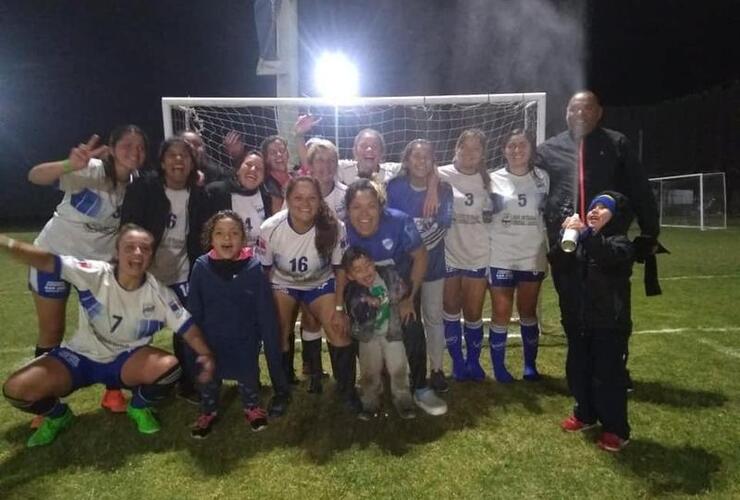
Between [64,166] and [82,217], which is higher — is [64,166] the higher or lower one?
the higher one

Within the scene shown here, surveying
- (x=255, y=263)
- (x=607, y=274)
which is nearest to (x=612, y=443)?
(x=607, y=274)

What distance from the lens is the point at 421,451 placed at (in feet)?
9.32

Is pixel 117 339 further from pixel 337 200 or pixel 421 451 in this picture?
pixel 421 451

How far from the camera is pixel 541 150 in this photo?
3.52 meters

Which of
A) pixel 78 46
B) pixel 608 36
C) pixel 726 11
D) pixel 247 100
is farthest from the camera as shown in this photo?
pixel 78 46

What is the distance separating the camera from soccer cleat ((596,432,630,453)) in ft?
9.15

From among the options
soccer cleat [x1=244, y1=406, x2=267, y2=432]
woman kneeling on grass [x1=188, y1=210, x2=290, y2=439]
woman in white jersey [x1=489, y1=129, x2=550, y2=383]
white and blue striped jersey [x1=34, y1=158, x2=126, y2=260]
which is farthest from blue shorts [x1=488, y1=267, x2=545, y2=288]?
white and blue striped jersey [x1=34, y1=158, x2=126, y2=260]

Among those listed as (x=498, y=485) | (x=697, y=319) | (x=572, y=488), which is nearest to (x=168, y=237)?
(x=498, y=485)

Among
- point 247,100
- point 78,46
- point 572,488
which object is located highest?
point 78,46

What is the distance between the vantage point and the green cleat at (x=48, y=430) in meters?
2.98

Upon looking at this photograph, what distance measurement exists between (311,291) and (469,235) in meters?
1.16

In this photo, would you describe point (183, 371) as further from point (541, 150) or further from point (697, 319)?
point (697, 319)

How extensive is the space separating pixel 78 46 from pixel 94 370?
2373 centimetres

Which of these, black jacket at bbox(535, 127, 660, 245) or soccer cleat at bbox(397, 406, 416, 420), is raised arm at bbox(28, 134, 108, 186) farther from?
black jacket at bbox(535, 127, 660, 245)
